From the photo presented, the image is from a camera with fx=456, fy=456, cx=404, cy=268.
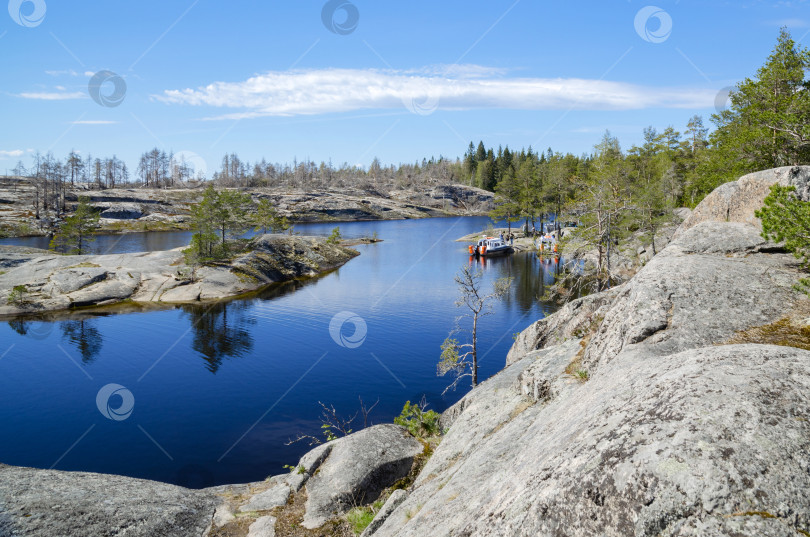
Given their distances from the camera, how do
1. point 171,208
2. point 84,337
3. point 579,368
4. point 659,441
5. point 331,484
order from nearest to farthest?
point 659,441 → point 579,368 → point 331,484 → point 84,337 → point 171,208

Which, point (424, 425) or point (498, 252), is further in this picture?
point (498, 252)

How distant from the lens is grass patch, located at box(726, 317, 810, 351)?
8.71 meters

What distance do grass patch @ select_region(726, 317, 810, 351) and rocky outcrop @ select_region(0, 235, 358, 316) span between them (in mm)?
55355

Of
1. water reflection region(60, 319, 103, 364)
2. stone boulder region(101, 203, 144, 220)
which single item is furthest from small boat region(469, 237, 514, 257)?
stone boulder region(101, 203, 144, 220)

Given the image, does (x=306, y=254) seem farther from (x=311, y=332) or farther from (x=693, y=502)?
(x=693, y=502)

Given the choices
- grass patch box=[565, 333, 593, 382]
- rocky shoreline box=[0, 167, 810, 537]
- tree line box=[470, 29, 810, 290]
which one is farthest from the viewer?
tree line box=[470, 29, 810, 290]

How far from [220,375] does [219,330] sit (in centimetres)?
1095

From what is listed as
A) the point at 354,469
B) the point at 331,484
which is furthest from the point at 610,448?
the point at 331,484

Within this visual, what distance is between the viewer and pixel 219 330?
144 ft

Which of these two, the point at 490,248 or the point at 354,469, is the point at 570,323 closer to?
the point at 354,469

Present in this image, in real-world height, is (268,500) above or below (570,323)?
below

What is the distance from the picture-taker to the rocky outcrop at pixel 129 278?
5178cm

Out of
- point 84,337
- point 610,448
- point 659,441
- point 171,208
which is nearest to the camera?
point 659,441

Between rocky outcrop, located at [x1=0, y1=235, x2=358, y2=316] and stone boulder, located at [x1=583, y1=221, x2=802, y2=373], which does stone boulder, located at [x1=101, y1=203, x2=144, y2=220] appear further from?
stone boulder, located at [x1=583, y1=221, x2=802, y2=373]
